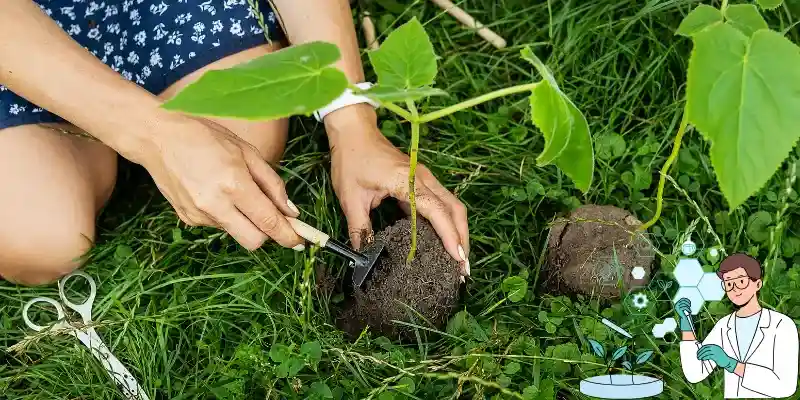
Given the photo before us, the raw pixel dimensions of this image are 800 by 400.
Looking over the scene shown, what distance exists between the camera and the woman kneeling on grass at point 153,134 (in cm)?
116

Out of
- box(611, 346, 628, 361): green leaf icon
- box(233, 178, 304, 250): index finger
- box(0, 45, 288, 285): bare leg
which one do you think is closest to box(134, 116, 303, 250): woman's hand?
box(233, 178, 304, 250): index finger

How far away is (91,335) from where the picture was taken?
133cm

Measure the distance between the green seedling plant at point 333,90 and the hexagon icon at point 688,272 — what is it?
498mm

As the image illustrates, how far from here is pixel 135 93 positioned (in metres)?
1.17

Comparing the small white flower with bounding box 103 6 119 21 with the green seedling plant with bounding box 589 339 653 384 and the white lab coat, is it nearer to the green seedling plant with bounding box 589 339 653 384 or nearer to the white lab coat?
the green seedling plant with bounding box 589 339 653 384

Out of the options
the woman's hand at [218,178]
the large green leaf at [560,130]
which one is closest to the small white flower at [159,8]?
the woman's hand at [218,178]

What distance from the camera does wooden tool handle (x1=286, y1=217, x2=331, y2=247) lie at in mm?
1207

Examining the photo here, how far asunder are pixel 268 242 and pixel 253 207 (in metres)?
0.28

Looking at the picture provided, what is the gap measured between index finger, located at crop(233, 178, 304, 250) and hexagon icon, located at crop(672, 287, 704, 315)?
664mm

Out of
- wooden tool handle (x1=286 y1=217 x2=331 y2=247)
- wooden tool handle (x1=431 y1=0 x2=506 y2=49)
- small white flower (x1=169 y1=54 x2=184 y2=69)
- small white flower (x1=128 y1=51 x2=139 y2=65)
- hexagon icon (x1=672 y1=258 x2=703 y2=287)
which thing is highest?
small white flower (x1=128 y1=51 x2=139 y2=65)

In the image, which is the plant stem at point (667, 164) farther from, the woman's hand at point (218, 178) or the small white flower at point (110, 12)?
the small white flower at point (110, 12)

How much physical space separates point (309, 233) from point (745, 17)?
72cm

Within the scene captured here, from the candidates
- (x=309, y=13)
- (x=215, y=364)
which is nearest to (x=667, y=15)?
(x=309, y=13)

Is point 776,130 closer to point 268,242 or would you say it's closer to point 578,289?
point 578,289
